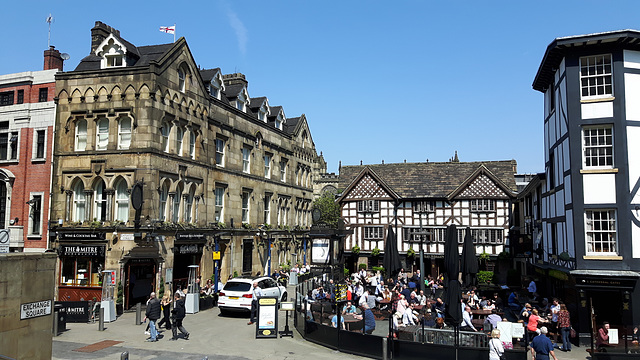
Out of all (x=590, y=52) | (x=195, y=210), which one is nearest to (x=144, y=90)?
(x=195, y=210)

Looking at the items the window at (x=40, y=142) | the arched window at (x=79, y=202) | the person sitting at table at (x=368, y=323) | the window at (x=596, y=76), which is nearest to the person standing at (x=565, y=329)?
the person sitting at table at (x=368, y=323)

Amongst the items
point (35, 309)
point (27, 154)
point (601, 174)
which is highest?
point (27, 154)

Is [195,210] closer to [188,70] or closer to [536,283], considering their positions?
[188,70]

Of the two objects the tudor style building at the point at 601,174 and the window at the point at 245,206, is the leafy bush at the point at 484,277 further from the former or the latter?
the window at the point at 245,206

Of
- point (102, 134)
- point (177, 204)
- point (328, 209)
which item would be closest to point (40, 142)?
point (102, 134)

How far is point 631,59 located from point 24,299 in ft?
74.5

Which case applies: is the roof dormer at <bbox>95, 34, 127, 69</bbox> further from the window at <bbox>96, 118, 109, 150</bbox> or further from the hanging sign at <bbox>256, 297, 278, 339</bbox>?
the hanging sign at <bbox>256, 297, 278, 339</bbox>

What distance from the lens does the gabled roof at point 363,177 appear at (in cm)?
4241

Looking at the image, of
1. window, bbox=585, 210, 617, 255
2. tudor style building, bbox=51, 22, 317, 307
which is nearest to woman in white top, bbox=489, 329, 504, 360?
window, bbox=585, 210, 617, 255

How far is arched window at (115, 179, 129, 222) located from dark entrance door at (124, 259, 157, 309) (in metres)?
2.28

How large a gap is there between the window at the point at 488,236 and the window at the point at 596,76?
68.4 feet

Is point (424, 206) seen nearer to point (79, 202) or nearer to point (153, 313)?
point (79, 202)

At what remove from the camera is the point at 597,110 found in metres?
20.0

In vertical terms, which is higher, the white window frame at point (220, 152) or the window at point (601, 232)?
the white window frame at point (220, 152)
